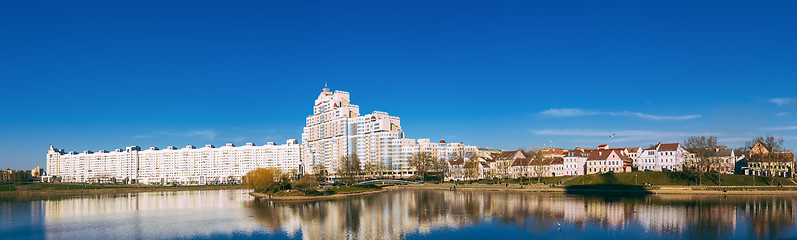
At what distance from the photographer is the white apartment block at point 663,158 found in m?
106

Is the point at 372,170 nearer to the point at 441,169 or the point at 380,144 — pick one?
the point at 380,144

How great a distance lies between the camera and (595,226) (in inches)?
1924

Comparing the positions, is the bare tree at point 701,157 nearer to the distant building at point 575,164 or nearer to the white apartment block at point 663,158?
the white apartment block at point 663,158

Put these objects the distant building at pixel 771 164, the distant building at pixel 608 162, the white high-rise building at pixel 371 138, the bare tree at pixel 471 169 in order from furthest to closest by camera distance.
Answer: the white high-rise building at pixel 371 138 → the bare tree at pixel 471 169 → the distant building at pixel 608 162 → the distant building at pixel 771 164

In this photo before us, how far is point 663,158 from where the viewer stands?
10831cm

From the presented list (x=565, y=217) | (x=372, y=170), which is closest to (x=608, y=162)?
(x=565, y=217)

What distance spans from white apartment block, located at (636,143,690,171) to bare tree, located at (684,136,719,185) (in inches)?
131

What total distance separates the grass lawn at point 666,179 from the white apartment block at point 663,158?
1005 centimetres

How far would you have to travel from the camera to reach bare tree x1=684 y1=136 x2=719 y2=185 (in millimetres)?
91375

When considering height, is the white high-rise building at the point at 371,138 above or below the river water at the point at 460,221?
above

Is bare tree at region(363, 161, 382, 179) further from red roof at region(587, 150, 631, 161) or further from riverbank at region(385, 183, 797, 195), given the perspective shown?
red roof at region(587, 150, 631, 161)

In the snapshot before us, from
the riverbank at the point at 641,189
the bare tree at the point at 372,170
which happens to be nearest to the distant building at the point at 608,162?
the riverbank at the point at 641,189

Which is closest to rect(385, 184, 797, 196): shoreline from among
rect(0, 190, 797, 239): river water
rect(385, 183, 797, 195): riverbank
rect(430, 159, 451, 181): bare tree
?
rect(385, 183, 797, 195): riverbank

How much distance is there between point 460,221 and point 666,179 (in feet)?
185
